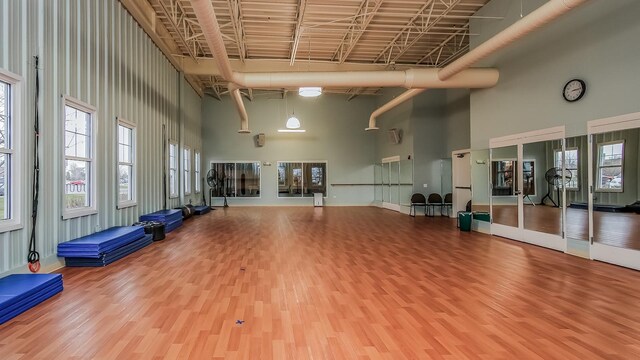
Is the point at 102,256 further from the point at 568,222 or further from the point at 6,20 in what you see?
the point at 568,222

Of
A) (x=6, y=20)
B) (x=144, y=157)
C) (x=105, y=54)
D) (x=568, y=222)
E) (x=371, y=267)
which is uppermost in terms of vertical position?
(x=105, y=54)

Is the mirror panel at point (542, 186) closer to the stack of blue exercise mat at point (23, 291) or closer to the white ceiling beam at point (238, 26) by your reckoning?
the white ceiling beam at point (238, 26)

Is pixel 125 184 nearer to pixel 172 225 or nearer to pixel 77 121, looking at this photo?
pixel 172 225

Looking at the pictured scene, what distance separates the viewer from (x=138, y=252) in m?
5.87

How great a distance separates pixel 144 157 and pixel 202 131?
7.44 meters

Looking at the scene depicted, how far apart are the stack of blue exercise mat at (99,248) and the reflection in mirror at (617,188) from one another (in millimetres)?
7239

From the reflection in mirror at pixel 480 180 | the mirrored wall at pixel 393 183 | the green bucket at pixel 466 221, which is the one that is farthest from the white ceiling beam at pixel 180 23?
the green bucket at pixel 466 221

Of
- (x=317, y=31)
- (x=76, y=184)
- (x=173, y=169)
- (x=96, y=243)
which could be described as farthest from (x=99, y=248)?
(x=317, y=31)

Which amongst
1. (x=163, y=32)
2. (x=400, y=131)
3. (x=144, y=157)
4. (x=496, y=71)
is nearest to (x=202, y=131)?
(x=163, y=32)

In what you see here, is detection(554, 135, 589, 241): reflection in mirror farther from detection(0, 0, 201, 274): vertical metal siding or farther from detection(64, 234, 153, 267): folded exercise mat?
detection(0, 0, 201, 274): vertical metal siding

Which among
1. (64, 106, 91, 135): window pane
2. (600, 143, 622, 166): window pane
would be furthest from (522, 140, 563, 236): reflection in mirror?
(64, 106, 91, 135): window pane

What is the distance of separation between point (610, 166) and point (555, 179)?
3.44 ft

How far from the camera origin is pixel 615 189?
489cm

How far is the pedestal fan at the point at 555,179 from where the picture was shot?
18.8 feet
